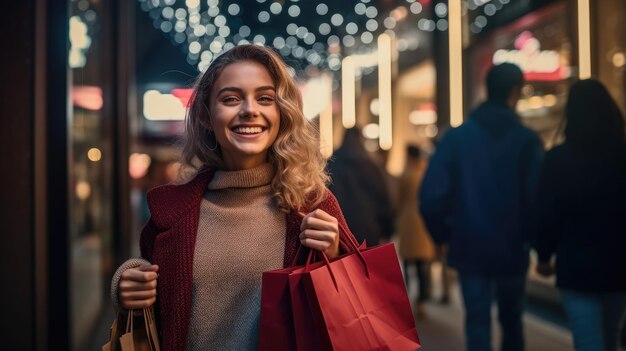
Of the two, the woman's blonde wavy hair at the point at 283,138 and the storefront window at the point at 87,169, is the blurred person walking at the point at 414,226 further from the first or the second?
the woman's blonde wavy hair at the point at 283,138

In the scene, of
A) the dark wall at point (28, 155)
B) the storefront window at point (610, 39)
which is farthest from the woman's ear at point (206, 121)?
the storefront window at point (610, 39)

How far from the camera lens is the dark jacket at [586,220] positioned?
3.34m

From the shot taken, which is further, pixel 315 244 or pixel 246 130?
pixel 246 130

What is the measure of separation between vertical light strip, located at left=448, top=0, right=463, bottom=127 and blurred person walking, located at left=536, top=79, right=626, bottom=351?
3.59 meters

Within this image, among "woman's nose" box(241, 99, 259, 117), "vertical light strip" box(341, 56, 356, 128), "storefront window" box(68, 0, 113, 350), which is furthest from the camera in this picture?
"vertical light strip" box(341, 56, 356, 128)

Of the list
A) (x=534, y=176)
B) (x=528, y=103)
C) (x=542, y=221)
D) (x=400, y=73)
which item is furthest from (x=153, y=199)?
(x=400, y=73)

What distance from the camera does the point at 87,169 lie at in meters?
6.14

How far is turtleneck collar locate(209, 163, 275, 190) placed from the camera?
2049 millimetres

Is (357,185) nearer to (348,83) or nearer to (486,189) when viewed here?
(486,189)

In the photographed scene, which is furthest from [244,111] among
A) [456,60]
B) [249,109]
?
[456,60]

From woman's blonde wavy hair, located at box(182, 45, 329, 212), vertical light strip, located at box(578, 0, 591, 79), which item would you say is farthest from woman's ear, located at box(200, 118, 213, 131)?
vertical light strip, located at box(578, 0, 591, 79)

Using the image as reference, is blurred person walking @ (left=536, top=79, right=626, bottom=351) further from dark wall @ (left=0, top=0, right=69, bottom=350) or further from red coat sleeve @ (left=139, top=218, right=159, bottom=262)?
dark wall @ (left=0, top=0, right=69, bottom=350)

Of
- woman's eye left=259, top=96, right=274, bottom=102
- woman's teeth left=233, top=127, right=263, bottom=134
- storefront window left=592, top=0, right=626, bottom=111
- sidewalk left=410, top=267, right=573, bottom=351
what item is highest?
storefront window left=592, top=0, right=626, bottom=111

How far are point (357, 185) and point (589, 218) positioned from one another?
2646 millimetres
